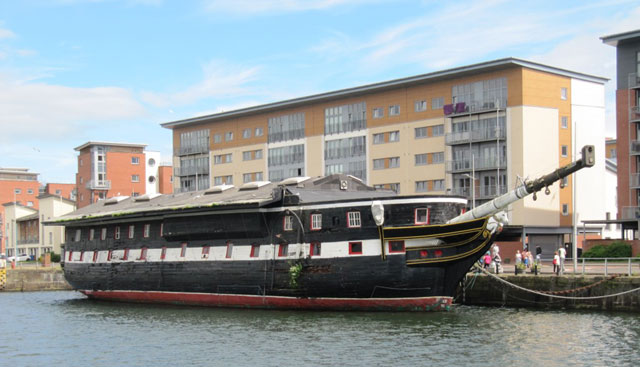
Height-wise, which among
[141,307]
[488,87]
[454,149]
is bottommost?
[141,307]

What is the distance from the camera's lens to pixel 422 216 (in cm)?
3709

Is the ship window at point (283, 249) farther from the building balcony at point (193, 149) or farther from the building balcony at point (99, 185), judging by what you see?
the building balcony at point (99, 185)

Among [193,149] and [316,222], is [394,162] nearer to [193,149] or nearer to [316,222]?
[193,149]

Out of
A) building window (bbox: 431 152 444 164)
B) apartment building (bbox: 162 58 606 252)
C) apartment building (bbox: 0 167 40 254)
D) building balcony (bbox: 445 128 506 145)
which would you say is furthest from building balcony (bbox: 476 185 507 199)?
apartment building (bbox: 0 167 40 254)

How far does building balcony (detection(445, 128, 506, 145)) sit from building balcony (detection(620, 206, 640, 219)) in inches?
489

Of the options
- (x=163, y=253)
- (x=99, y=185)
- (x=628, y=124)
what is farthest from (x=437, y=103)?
(x=99, y=185)

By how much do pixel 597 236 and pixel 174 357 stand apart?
64.3 metres

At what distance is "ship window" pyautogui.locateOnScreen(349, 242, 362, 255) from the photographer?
124 ft

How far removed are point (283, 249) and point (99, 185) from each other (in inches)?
3141

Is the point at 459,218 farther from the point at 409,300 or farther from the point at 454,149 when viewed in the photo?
the point at 454,149

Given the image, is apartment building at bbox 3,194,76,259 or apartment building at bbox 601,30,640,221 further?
apartment building at bbox 3,194,76,259

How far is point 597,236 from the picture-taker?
82312 millimetres

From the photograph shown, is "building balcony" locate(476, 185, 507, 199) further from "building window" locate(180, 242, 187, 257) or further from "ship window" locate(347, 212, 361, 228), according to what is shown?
"ship window" locate(347, 212, 361, 228)

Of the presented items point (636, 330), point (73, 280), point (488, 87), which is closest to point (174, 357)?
point (636, 330)
